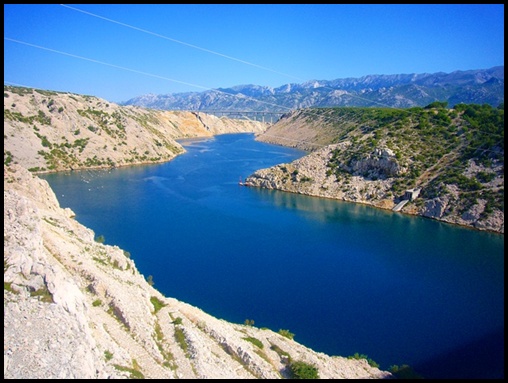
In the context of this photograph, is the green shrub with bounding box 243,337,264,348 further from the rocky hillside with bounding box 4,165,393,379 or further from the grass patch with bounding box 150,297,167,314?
the grass patch with bounding box 150,297,167,314

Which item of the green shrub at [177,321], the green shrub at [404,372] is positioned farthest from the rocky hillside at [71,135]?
the green shrub at [404,372]

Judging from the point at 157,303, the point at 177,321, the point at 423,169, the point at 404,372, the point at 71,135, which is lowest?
the point at 404,372

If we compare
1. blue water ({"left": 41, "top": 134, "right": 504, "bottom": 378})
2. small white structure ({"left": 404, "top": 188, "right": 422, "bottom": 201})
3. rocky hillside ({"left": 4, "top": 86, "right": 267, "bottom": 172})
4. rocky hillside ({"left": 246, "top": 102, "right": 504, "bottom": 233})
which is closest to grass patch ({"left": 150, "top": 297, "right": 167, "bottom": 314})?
blue water ({"left": 41, "top": 134, "right": 504, "bottom": 378})

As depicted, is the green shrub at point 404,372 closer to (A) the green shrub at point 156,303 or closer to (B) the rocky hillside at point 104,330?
(B) the rocky hillside at point 104,330

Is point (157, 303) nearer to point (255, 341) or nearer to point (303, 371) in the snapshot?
point (255, 341)

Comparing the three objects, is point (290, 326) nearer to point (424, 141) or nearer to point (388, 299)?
point (388, 299)

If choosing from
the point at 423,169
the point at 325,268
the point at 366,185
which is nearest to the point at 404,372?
the point at 325,268
